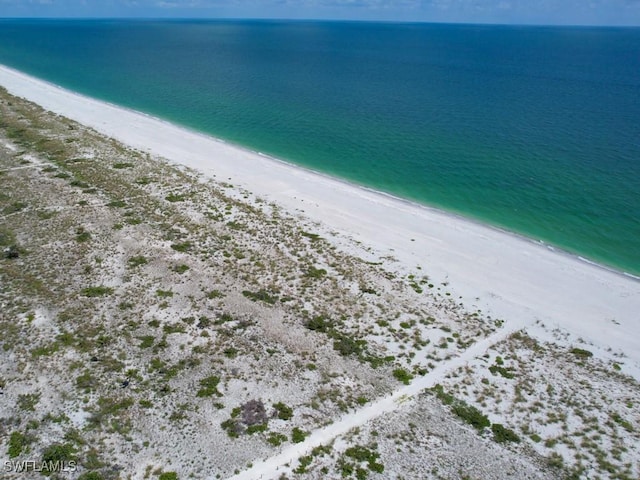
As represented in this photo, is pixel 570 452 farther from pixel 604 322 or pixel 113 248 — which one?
pixel 113 248

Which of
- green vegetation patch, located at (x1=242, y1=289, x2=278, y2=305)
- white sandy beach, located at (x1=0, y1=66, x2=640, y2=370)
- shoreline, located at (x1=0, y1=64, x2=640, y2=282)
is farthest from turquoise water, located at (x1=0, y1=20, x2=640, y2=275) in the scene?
green vegetation patch, located at (x1=242, y1=289, x2=278, y2=305)

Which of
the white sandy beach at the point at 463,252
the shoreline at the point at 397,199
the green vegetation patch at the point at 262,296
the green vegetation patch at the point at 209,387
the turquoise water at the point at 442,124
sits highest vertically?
the turquoise water at the point at 442,124

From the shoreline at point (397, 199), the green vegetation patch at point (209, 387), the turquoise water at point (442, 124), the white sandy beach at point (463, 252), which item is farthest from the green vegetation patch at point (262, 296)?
the turquoise water at point (442, 124)

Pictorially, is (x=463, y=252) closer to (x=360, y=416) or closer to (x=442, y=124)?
(x=360, y=416)

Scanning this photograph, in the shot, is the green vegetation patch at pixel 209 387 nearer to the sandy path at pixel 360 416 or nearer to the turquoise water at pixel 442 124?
the sandy path at pixel 360 416

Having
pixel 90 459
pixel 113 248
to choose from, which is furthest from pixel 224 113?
pixel 90 459

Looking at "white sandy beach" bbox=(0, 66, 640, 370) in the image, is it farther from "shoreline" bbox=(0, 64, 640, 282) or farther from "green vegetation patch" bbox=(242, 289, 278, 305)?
"green vegetation patch" bbox=(242, 289, 278, 305)

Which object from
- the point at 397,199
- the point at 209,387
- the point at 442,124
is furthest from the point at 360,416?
the point at 442,124
